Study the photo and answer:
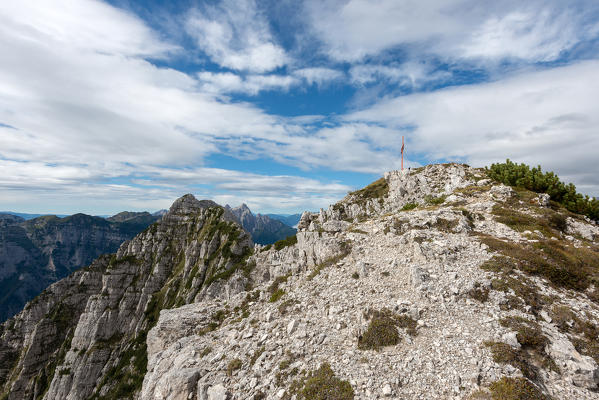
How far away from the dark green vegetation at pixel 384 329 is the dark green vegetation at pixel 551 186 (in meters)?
37.5

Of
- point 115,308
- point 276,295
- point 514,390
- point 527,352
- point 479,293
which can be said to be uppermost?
point 479,293

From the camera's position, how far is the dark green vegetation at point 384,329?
1477 cm

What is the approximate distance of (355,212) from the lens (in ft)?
323

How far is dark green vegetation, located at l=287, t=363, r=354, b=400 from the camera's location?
12359mm

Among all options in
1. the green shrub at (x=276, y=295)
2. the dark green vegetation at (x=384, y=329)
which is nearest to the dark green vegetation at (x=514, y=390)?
the dark green vegetation at (x=384, y=329)

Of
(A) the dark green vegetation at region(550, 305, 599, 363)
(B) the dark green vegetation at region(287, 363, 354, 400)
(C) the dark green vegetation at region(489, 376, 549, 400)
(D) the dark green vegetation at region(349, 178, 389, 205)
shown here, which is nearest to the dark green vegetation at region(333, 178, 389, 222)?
(D) the dark green vegetation at region(349, 178, 389, 205)

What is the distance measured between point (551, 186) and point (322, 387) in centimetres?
4498

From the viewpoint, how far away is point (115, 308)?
119125 mm

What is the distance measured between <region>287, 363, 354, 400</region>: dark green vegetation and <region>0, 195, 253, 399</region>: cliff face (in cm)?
6791

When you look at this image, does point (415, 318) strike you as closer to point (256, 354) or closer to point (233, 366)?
point (256, 354)

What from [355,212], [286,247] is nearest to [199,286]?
[286,247]

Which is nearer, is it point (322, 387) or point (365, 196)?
point (322, 387)

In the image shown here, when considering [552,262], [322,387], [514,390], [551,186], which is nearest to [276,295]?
[322,387]

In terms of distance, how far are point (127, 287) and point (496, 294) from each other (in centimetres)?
15519
